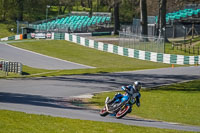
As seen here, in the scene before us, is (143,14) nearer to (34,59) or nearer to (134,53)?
(134,53)

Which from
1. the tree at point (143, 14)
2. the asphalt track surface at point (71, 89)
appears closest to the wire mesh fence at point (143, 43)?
the tree at point (143, 14)

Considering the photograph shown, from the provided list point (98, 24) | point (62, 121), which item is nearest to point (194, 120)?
point (62, 121)

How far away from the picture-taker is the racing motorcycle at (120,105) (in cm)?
1609

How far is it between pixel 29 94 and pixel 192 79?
44.0ft

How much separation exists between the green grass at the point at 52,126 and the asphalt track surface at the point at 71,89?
5.88 feet

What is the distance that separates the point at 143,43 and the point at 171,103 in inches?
1017

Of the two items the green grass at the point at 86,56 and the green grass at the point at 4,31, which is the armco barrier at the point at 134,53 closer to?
the green grass at the point at 86,56

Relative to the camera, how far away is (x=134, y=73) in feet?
116

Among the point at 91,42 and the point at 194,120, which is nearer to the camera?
the point at 194,120

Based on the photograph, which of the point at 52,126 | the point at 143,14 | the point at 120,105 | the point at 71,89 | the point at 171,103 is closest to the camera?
the point at 52,126

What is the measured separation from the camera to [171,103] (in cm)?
2284

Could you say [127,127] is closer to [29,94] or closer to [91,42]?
[29,94]

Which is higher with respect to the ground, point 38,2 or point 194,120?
point 38,2

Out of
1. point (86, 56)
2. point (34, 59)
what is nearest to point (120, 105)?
point (34, 59)
